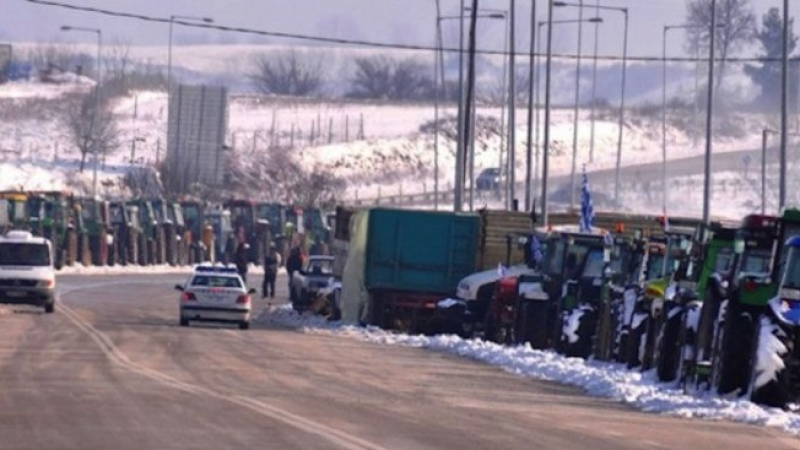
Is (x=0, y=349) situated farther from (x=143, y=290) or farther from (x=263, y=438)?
(x=143, y=290)

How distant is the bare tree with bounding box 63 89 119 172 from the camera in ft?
397

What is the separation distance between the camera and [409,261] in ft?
166

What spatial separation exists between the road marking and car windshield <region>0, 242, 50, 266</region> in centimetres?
1456

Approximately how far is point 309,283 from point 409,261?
827 cm

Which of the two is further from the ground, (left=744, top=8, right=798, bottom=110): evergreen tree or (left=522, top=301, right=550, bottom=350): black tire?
(left=744, top=8, right=798, bottom=110): evergreen tree

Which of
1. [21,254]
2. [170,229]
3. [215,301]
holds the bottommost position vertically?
[215,301]

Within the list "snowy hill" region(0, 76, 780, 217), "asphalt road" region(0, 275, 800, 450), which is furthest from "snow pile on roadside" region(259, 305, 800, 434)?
"snowy hill" region(0, 76, 780, 217)

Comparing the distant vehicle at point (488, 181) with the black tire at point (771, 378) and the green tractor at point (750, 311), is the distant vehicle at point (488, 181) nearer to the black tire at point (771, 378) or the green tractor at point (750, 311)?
the green tractor at point (750, 311)

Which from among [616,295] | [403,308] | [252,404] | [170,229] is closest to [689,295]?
[616,295]

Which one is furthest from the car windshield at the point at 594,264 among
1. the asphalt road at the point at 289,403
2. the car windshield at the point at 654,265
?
the asphalt road at the point at 289,403

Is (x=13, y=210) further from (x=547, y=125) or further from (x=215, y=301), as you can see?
(x=215, y=301)

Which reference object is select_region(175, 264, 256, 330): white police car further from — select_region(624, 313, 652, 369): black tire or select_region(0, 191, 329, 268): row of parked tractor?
select_region(0, 191, 329, 268): row of parked tractor

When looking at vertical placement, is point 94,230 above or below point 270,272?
above

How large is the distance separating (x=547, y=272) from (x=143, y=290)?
32242 mm
